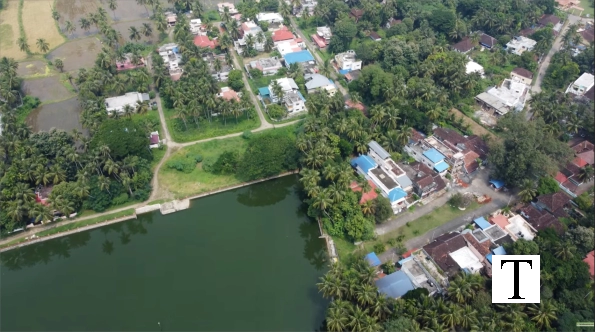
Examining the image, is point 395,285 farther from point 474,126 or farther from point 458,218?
point 474,126

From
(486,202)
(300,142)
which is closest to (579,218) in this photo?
(486,202)

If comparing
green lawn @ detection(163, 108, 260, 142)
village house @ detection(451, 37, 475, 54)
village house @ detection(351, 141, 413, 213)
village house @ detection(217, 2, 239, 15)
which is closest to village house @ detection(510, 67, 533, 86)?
village house @ detection(451, 37, 475, 54)

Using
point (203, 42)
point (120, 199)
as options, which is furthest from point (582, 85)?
point (120, 199)

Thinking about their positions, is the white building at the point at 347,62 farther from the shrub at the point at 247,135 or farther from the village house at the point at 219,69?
the shrub at the point at 247,135

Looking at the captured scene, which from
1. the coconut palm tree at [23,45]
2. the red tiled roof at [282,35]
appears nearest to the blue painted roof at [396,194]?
the red tiled roof at [282,35]

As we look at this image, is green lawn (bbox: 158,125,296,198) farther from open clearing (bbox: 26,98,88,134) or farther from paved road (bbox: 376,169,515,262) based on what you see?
paved road (bbox: 376,169,515,262)
